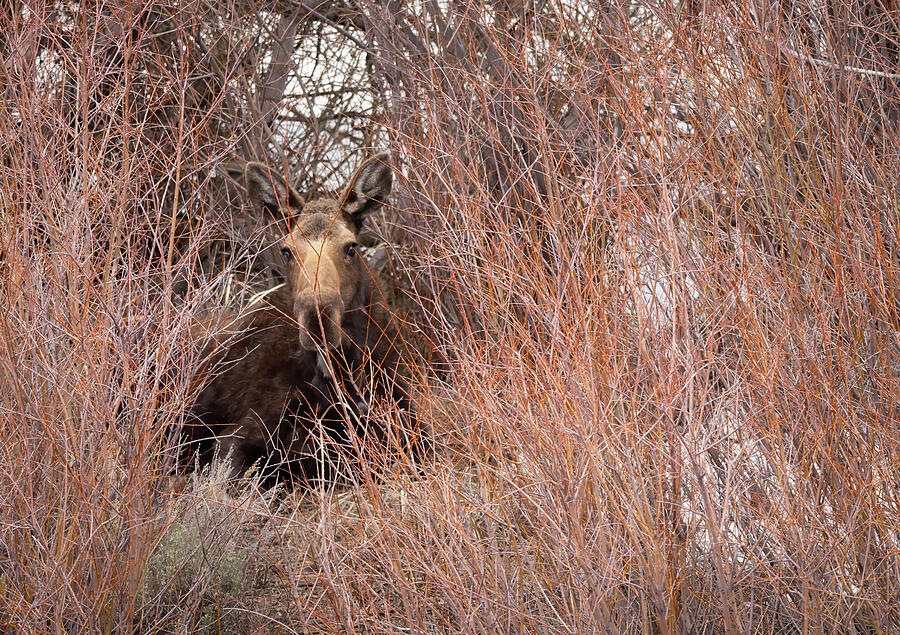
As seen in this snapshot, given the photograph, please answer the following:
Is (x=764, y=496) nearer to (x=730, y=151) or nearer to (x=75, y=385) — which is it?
(x=730, y=151)

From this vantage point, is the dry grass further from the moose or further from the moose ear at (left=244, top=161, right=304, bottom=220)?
the moose ear at (left=244, top=161, right=304, bottom=220)

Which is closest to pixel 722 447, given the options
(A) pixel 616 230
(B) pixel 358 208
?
(A) pixel 616 230

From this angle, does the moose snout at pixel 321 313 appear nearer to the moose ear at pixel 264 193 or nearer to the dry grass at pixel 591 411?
the moose ear at pixel 264 193

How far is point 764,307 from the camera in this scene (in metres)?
3.62

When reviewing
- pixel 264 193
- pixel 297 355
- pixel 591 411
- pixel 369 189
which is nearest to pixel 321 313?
pixel 297 355

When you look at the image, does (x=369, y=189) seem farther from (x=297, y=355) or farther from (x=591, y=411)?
(x=591, y=411)

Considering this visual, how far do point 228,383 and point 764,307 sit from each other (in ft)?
12.0

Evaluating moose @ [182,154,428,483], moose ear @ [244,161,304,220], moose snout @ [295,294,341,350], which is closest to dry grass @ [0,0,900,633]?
moose snout @ [295,294,341,350]

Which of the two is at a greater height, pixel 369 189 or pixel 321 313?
pixel 369 189

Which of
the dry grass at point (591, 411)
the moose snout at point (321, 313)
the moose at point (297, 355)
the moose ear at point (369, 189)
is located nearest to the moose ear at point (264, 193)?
the moose at point (297, 355)

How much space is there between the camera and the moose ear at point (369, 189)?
5.33 meters

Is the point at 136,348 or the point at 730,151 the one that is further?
the point at 730,151

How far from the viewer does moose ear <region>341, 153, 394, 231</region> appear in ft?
17.5

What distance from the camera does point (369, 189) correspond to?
5395 mm
